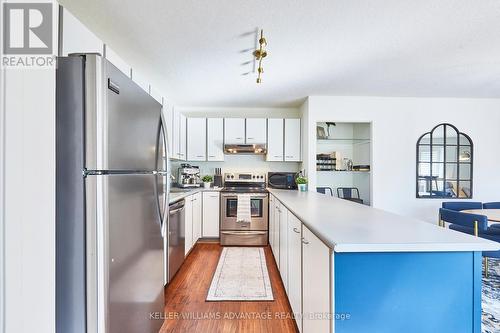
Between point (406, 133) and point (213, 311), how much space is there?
3789 millimetres

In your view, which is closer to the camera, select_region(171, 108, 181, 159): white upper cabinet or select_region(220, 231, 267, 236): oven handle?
select_region(171, 108, 181, 159): white upper cabinet

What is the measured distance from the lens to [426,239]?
3.49 ft

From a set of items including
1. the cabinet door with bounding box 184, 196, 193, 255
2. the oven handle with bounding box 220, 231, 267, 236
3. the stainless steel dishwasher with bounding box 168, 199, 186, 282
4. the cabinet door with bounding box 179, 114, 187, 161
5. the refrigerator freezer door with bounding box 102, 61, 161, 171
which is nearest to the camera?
the refrigerator freezer door with bounding box 102, 61, 161, 171

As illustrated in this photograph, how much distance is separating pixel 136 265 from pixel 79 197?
0.56 meters

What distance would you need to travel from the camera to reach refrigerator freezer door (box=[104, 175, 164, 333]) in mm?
1158

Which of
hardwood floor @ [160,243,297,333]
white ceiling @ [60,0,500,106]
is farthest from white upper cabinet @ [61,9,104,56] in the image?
hardwood floor @ [160,243,297,333]

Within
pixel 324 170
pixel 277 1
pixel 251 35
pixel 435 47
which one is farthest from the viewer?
pixel 324 170

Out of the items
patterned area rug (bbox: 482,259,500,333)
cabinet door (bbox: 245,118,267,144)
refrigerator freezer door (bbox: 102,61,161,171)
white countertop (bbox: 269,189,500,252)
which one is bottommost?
patterned area rug (bbox: 482,259,500,333)

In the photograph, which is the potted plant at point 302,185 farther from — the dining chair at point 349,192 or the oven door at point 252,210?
the dining chair at point 349,192

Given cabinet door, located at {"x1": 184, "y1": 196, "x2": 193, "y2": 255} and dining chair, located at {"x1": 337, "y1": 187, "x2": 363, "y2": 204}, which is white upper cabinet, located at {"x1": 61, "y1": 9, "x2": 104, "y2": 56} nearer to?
cabinet door, located at {"x1": 184, "y1": 196, "x2": 193, "y2": 255}

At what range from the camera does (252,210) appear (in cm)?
392

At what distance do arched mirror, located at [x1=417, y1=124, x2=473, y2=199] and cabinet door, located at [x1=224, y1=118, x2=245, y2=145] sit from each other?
2907mm

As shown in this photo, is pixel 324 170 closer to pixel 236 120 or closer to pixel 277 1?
pixel 236 120

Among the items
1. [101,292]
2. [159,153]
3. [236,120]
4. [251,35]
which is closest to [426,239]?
[101,292]
